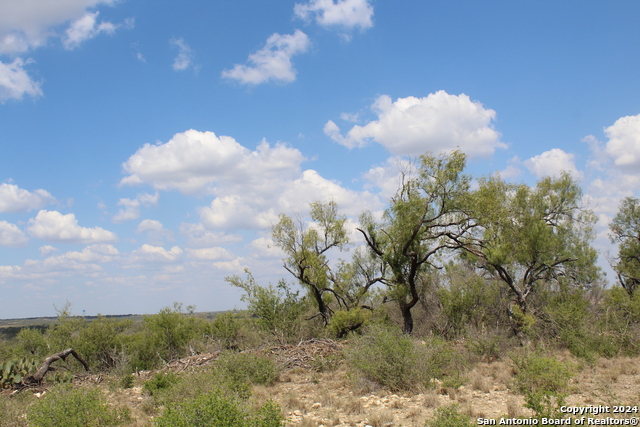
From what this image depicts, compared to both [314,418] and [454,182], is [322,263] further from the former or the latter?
[314,418]

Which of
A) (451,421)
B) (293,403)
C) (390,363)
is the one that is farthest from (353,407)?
(451,421)

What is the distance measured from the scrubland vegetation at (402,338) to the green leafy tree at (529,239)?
0.31 ft

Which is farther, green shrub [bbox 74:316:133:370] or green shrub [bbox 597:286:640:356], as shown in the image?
green shrub [bbox 74:316:133:370]

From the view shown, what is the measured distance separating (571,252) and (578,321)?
8226mm

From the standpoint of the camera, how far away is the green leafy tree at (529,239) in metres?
17.8

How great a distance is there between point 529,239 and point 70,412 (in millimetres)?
18604

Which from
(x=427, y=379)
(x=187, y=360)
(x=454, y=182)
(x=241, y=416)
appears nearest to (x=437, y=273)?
(x=454, y=182)

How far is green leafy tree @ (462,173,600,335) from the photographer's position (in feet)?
58.4

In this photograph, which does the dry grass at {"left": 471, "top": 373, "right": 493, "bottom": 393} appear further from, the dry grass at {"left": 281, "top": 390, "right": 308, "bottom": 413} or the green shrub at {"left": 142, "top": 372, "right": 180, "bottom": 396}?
the green shrub at {"left": 142, "top": 372, "right": 180, "bottom": 396}

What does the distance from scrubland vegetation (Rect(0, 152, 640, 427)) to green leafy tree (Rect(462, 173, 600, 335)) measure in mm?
93

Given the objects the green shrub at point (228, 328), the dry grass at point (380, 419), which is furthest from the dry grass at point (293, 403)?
the green shrub at point (228, 328)

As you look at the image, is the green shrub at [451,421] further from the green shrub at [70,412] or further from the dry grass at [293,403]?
the green shrub at [70,412]

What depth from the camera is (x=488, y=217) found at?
17.6 meters

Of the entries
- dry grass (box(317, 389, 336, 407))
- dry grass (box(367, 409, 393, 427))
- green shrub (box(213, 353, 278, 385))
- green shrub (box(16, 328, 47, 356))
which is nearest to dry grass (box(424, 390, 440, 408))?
dry grass (box(367, 409, 393, 427))
